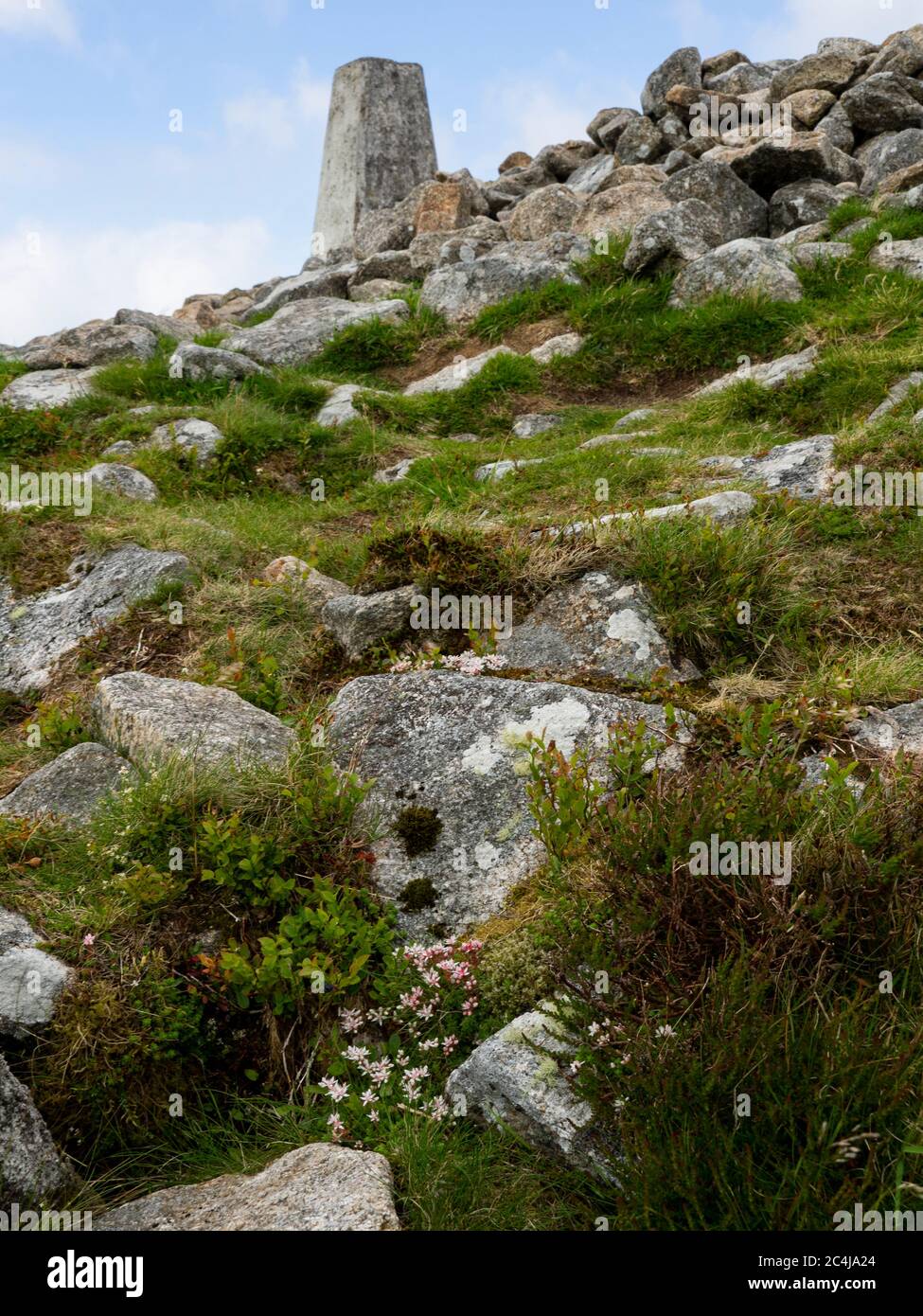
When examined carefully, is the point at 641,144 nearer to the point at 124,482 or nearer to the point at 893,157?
the point at 893,157

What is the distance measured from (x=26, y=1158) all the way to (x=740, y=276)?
570 inches

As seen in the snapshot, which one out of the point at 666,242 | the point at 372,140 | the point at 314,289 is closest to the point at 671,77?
the point at 372,140

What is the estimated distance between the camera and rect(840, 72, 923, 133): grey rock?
66.6ft

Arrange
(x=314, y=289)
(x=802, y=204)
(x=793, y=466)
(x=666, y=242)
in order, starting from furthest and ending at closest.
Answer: (x=314, y=289)
(x=802, y=204)
(x=666, y=242)
(x=793, y=466)

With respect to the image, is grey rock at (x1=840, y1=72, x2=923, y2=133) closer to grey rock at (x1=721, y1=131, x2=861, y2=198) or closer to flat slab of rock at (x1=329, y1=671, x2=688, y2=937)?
grey rock at (x1=721, y1=131, x2=861, y2=198)

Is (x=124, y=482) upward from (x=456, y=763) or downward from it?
upward

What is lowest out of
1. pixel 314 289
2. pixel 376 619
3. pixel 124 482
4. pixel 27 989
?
pixel 27 989

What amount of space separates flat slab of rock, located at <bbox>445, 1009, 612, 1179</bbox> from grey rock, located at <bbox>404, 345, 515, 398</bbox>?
460 inches

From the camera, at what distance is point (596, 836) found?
14.1ft

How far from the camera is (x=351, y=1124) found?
3.87 metres

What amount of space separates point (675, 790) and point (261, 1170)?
2391 mm

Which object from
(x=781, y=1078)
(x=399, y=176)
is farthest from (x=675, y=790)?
(x=399, y=176)

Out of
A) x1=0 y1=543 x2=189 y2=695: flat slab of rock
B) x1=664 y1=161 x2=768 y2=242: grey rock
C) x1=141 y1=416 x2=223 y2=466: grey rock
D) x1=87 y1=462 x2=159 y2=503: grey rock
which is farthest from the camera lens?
x1=664 y1=161 x2=768 y2=242: grey rock

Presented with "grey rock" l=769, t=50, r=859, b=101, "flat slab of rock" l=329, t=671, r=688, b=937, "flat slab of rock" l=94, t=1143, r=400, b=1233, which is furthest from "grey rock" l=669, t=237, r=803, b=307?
"flat slab of rock" l=94, t=1143, r=400, b=1233
